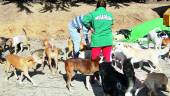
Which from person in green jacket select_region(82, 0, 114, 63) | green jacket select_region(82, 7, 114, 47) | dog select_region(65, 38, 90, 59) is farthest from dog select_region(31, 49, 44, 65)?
green jacket select_region(82, 7, 114, 47)

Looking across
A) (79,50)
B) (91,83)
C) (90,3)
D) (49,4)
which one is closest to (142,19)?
(90,3)

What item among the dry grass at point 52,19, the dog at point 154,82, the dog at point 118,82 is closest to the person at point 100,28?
the dog at point 154,82

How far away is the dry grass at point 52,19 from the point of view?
21.1 metres

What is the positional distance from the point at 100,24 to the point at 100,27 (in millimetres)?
111

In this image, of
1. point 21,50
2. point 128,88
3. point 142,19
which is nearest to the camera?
point 128,88

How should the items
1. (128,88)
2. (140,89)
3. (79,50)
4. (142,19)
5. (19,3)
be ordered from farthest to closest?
(19,3) < (142,19) < (79,50) < (140,89) < (128,88)

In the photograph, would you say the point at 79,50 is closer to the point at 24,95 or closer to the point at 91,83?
the point at 91,83

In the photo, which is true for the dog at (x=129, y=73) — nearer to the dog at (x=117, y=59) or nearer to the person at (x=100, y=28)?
the person at (x=100, y=28)

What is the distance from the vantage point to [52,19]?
902 inches

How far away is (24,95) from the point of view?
34.9 ft

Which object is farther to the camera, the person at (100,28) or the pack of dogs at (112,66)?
the person at (100,28)

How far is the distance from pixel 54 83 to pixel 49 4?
14.4 metres

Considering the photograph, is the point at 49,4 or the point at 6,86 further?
the point at 49,4

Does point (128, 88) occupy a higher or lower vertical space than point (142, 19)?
higher
